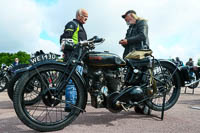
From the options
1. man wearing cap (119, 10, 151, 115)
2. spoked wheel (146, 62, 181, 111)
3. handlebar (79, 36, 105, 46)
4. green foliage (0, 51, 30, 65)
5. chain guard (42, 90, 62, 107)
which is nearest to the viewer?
chain guard (42, 90, 62, 107)

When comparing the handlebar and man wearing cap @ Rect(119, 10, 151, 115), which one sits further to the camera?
man wearing cap @ Rect(119, 10, 151, 115)

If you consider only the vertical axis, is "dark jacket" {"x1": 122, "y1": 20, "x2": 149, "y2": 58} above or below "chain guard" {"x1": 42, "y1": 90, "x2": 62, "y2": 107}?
above

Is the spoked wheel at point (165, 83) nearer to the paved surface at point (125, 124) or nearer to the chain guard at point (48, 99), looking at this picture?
the paved surface at point (125, 124)

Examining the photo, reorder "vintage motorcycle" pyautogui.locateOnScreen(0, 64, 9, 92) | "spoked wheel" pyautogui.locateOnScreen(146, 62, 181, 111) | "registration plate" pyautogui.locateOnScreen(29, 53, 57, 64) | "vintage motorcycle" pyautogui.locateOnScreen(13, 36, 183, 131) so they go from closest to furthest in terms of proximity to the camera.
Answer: "vintage motorcycle" pyautogui.locateOnScreen(13, 36, 183, 131), "spoked wheel" pyautogui.locateOnScreen(146, 62, 181, 111), "registration plate" pyautogui.locateOnScreen(29, 53, 57, 64), "vintage motorcycle" pyautogui.locateOnScreen(0, 64, 9, 92)

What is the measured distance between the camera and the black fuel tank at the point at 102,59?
2980mm

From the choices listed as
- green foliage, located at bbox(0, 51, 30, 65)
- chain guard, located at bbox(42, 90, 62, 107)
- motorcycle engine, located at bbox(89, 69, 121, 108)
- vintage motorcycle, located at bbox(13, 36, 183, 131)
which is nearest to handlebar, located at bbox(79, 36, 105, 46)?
vintage motorcycle, located at bbox(13, 36, 183, 131)

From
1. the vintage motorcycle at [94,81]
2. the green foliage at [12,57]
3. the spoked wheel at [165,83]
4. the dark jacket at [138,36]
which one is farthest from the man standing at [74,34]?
the green foliage at [12,57]

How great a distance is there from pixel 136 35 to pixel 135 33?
14cm

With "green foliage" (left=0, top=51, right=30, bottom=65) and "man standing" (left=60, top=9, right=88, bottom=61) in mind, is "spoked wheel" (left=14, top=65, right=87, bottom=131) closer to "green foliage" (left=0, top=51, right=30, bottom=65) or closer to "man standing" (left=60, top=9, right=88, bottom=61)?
"man standing" (left=60, top=9, right=88, bottom=61)

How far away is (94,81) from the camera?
3037 millimetres

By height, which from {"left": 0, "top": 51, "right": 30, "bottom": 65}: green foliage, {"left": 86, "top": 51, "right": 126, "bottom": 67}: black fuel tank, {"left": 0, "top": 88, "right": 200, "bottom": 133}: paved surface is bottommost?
{"left": 0, "top": 88, "right": 200, "bottom": 133}: paved surface

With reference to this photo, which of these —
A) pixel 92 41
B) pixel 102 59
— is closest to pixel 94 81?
pixel 102 59

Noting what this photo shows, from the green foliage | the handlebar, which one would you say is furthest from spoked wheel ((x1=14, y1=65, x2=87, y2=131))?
the green foliage

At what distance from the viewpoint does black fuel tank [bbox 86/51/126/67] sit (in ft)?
9.78
